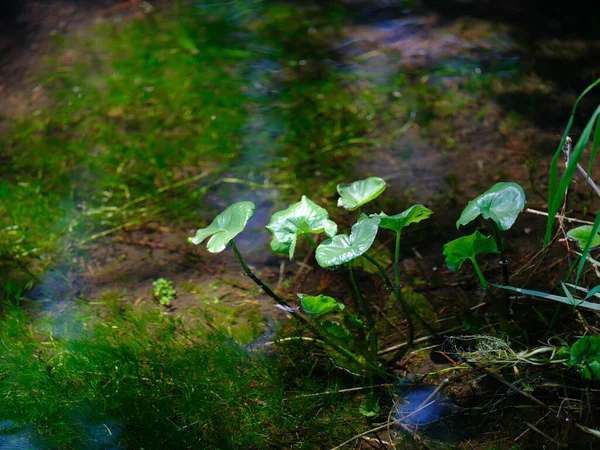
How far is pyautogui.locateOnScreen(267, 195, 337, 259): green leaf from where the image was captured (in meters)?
1.55

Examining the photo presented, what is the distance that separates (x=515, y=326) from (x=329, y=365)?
23.1 inches

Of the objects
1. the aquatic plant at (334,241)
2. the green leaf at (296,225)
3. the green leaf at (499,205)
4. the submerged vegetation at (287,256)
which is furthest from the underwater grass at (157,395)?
the green leaf at (499,205)

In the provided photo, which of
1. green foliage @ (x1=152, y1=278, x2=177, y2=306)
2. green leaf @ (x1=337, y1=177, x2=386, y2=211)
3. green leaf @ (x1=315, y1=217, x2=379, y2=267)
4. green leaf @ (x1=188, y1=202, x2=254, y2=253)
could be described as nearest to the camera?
green leaf @ (x1=315, y1=217, x2=379, y2=267)

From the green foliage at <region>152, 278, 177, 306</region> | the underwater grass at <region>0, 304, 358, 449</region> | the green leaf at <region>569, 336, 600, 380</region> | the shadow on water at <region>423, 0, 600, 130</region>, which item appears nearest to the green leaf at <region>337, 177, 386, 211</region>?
the underwater grass at <region>0, 304, 358, 449</region>

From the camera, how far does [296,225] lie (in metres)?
1.58

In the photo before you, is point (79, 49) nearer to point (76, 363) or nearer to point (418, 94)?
point (418, 94)

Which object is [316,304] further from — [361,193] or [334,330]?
[361,193]

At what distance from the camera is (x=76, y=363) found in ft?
5.57

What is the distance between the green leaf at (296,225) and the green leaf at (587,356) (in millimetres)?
689

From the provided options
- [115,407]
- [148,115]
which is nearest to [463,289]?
[115,407]

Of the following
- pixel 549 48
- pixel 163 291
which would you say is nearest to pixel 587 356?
pixel 163 291

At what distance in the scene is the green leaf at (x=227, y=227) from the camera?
5.02 feet

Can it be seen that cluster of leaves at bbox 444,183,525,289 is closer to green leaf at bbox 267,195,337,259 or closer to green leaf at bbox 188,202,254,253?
green leaf at bbox 267,195,337,259

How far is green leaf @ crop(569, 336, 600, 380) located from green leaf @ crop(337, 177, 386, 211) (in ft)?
2.17
